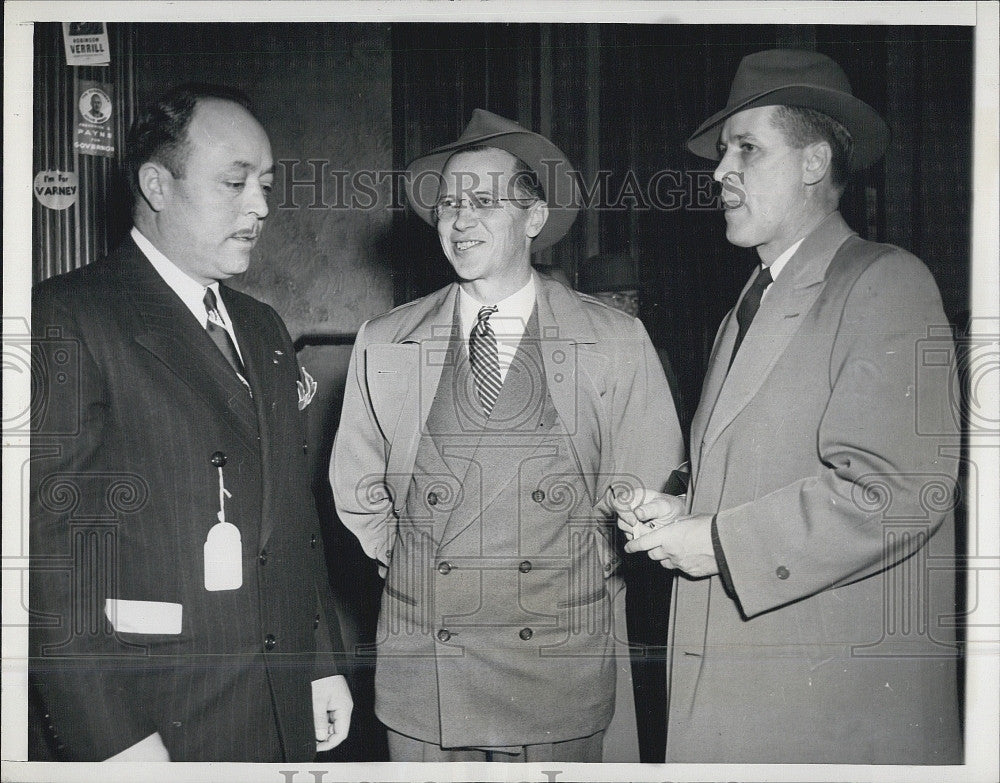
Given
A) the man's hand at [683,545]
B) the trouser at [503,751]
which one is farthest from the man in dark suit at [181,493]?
the man's hand at [683,545]

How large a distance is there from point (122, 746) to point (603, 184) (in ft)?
A: 5.72

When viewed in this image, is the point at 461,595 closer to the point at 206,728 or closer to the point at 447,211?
the point at 206,728

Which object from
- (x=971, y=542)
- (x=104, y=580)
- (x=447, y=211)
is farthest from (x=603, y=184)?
(x=104, y=580)

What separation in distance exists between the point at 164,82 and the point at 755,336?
1533 mm

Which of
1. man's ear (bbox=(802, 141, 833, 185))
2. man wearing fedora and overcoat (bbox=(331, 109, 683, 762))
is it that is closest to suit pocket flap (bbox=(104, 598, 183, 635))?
man wearing fedora and overcoat (bbox=(331, 109, 683, 762))

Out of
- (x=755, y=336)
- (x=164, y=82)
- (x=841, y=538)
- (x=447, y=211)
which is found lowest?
(x=841, y=538)

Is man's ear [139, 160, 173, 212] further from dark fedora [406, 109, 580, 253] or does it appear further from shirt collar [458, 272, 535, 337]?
shirt collar [458, 272, 535, 337]

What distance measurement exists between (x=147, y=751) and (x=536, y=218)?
1.57 m

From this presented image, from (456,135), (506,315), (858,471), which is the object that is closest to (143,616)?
(506,315)

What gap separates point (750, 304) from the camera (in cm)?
230

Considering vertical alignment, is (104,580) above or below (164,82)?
below

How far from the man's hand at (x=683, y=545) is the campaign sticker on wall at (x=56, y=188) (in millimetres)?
1559

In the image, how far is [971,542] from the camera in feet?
7.79

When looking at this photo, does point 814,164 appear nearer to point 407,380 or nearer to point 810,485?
point 810,485
